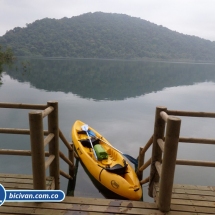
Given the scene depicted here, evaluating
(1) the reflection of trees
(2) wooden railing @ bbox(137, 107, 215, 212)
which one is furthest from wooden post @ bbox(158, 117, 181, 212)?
(1) the reflection of trees

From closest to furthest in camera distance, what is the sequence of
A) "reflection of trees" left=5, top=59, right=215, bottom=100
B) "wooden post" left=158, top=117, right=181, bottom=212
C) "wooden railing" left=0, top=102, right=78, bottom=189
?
"wooden post" left=158, top=117, right=181, bottom=212, "wooden railing" left=0, top=102, right=78, bottom=189, "reflection of trees" left=5, top=59, right=215, bottom=100

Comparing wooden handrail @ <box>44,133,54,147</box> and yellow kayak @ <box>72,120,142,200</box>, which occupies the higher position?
wooden handrail @ <box>44,133,54,147</box>

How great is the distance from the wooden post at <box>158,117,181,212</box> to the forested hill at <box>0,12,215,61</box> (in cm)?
7304

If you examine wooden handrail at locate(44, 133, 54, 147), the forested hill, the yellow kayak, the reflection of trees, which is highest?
the forested hill

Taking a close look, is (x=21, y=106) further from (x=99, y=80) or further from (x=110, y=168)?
(x=99, y=80)

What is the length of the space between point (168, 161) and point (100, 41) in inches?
3692

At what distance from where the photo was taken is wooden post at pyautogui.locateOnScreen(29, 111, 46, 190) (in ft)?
7.06

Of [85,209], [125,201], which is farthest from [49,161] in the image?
[125,201]

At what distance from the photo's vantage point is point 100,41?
3607 inches

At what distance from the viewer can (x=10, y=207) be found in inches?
90.3

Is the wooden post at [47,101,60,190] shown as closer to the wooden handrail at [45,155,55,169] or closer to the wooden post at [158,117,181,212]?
the wooden handrail at [45,155,55,169]

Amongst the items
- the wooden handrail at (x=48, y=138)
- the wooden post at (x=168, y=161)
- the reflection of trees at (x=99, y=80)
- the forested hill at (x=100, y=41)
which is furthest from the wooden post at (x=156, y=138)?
the forested hill at (x=100, y=41)

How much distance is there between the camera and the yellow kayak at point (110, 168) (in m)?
4.17

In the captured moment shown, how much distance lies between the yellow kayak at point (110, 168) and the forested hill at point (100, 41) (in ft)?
229
